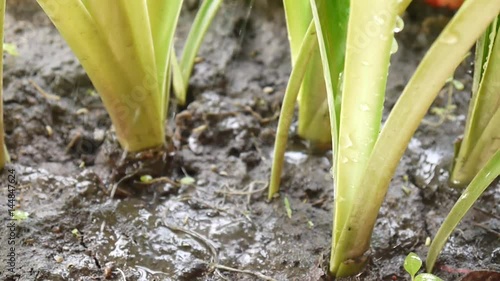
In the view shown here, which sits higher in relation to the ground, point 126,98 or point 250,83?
point 126,98

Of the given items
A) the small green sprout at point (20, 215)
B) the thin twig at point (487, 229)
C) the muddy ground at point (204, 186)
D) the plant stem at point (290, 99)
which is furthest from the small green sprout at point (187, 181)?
the thin twig at point (487, 229)

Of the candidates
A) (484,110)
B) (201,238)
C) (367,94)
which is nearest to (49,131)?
(201,238)

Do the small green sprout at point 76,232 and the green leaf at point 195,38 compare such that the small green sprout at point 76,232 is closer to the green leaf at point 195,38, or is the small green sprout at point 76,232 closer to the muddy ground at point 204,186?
the muddy ground at point 204,186

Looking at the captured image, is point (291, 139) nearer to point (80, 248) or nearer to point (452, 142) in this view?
point (452, 142)

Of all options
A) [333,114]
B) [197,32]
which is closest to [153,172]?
[197,32]

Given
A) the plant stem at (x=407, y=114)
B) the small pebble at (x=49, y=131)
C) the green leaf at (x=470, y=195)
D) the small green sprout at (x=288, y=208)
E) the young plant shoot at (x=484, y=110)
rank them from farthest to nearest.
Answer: the small pebble at (x=49, y=131) < the small green sprout at (x=288, y=208) < the young plant shoot at (x=484, y=110) < the green leaf at (x=470, y=195) < the plant stem at (x=407, y=114)

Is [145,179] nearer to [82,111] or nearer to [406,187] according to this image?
[82,111]

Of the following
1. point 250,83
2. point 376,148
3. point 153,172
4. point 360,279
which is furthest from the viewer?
point 250,83

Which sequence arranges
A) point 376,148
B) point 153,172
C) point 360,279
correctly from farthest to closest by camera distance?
1. point 153,172
2. point 360,279
3. point 376,148
